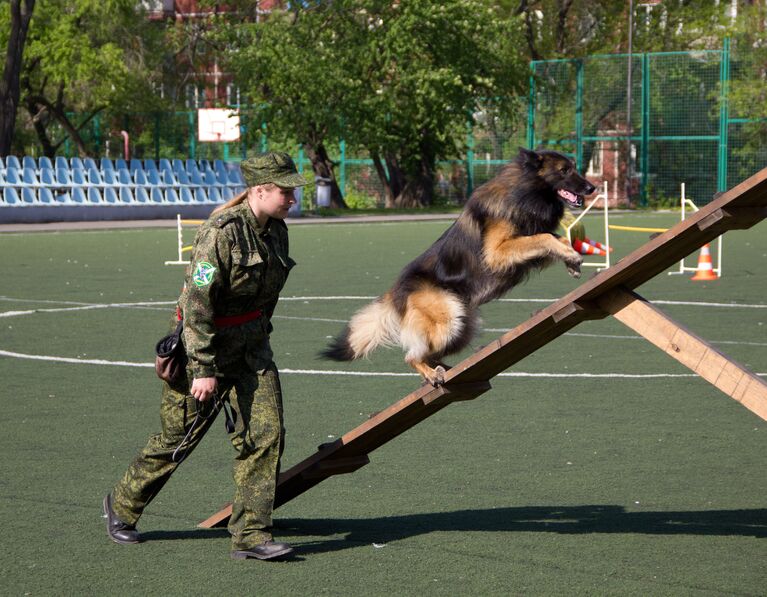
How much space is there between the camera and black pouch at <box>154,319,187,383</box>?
18.0ft

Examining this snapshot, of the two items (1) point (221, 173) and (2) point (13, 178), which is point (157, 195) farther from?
(2) point (13, 178)

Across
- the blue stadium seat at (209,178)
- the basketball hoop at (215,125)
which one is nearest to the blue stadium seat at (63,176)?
the blue stadium seat at (209,178)

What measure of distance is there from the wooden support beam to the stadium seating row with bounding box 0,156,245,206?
2953 cm

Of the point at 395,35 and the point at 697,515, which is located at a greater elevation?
the point at 395,35

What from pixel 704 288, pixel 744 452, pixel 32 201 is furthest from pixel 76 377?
pixel 32 201

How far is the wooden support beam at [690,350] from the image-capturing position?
509 centimetres

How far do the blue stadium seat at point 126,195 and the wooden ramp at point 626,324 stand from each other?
29849 millimetres

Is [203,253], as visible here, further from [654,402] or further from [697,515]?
[654,402]

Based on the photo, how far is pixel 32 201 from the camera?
33469 mm

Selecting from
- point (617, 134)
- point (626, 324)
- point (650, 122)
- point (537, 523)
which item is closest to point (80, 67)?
point (617, 134)

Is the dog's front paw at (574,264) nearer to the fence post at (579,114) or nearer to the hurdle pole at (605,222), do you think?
the hurdle pole at (605,222)

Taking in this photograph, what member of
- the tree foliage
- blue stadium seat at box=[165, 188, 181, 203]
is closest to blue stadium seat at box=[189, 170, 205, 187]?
blue stadium seat at box=[165, 188, 181, 203]

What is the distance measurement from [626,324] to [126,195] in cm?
3124

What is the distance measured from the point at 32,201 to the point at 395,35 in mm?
12729
